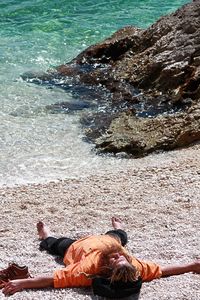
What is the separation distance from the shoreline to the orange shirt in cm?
10

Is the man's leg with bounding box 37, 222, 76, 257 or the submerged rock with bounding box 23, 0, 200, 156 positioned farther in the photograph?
the submerged rock with bounding box 23, 0, 200, 156

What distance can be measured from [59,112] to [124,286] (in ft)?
26.1

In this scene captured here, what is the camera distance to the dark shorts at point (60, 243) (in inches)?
284

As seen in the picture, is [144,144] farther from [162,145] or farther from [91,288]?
[91,288]

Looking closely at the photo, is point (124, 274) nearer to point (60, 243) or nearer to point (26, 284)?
point (26, 284)

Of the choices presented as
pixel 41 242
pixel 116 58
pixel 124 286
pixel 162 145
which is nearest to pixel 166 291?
pixel 124 286

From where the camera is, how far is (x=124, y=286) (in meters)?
6.12

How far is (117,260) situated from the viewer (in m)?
6.20

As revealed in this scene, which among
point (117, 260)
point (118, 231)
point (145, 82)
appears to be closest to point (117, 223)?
point (118, 231)

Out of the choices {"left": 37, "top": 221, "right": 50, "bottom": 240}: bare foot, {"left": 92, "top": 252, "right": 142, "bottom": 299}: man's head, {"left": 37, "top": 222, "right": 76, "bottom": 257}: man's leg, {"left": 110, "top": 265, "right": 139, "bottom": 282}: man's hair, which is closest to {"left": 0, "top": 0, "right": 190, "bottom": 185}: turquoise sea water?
{"left": 37, "top": 221, "right": 50, "bottom": 240}: bare foot

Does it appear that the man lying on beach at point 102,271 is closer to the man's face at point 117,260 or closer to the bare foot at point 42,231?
the man's face at point 117,260

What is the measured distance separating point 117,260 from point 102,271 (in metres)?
0.24

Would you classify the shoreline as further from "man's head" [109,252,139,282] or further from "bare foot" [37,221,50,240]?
"man's head" [109,252,139,282]

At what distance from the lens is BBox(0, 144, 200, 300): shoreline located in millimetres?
6773
